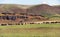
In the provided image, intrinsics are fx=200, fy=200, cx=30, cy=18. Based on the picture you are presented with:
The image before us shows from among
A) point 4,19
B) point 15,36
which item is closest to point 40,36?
point 15,36

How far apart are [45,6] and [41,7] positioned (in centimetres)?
516

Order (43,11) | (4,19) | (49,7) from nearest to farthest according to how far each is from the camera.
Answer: (4,19)
(43,11)
(49,7)

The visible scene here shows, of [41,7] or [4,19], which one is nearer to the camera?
[4,19]

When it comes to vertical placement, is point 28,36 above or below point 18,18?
above

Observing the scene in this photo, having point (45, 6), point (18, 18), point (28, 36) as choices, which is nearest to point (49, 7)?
point (45, 6)

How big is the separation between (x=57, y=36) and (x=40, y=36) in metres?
2.62

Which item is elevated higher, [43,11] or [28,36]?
[28,36]

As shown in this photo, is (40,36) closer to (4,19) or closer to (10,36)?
(10,36)

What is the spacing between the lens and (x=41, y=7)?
16262 centimetres

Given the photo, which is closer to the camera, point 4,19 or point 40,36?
point 40,36

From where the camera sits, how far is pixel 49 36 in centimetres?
2883

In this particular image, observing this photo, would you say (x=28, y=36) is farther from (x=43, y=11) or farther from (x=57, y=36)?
(x=43, y=11)

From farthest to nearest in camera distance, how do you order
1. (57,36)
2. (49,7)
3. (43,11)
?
(49,7), (43,11), (57,36)

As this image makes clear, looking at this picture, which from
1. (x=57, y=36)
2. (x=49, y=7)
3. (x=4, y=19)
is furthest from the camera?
(x=49, y=7)
